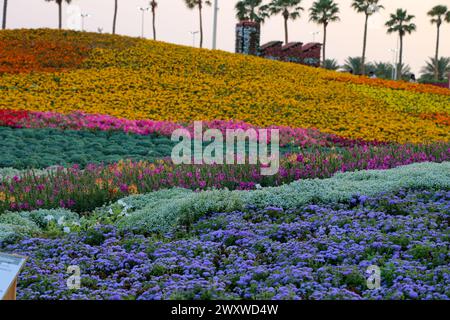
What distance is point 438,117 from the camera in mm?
25797

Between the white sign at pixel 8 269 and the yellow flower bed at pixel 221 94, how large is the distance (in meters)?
16.2

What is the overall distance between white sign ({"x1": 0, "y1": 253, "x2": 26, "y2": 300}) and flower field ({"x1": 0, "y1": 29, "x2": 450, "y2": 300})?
1.18 metres

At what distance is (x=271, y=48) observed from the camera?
42875 millimetres

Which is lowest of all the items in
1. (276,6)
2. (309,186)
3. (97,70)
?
(309,186)

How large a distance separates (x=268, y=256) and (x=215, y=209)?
202cm

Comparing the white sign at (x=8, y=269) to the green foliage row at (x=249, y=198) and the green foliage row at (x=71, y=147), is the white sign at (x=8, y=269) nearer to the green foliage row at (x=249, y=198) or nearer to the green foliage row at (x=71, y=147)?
the green foliage row at (x=249, y=198)

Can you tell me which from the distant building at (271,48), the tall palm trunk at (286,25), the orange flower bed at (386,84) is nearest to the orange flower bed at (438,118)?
the orange flower bed at (386,84)

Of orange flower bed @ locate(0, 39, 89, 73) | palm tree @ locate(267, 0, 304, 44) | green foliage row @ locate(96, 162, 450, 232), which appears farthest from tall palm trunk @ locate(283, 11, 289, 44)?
green foliage row @ locate(96, 162, 450, 232)

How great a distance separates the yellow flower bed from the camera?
22.5 meters

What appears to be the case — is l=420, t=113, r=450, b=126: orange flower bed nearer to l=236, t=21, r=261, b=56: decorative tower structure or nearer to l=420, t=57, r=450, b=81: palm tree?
l=236, t=21, r=261, b=56: decorative tower structure
